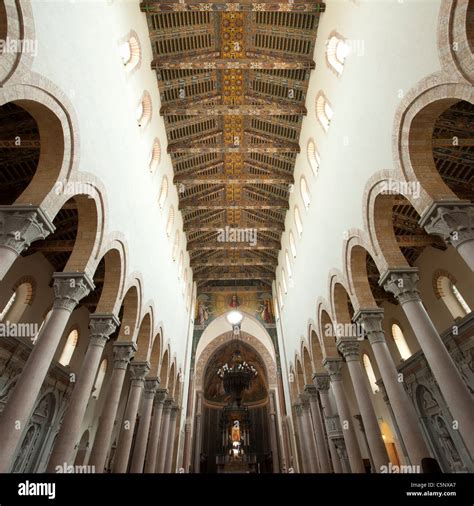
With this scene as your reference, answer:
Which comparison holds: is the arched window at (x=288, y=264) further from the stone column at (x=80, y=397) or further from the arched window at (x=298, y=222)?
the stone column at (x=80, y=397)

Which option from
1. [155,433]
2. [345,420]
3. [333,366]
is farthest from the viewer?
[155,433]

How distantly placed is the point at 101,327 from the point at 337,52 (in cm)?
1102

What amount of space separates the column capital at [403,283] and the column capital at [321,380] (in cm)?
810

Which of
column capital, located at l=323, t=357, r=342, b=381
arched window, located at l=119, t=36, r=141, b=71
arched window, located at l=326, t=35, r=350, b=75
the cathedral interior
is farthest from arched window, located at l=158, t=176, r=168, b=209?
column capital, located at l=323, t=357, r=342, b=381

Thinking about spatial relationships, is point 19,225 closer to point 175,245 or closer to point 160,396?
point 160,396

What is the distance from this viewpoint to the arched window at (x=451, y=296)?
1255cm

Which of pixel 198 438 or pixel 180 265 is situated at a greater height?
pixel 180 265

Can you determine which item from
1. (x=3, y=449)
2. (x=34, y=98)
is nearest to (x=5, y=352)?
(x=3, y=449)

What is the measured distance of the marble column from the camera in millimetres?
16031

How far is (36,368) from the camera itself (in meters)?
6.08

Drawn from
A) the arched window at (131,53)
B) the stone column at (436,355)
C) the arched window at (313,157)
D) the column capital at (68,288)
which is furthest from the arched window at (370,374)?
the arched window at (131,53)

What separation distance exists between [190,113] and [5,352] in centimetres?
1109

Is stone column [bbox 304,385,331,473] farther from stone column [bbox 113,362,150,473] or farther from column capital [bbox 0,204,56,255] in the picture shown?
column capital [bbox 0,204,56,255]

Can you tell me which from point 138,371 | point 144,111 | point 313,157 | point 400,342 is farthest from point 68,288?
point 400,342
